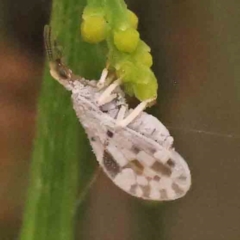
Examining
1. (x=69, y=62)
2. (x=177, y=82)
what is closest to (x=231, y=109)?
(x=177, y=82)

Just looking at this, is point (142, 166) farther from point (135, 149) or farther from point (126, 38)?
point (126, 38)

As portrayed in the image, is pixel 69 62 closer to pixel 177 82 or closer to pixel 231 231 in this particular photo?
pixel 177 82

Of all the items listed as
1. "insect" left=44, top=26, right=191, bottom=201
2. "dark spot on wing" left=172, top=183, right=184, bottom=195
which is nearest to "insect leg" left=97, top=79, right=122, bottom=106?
"insect" left=44, top=26, right=191, bottom=201

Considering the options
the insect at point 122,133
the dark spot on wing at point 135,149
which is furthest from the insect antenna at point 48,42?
the dark spot on wing at point 135,149

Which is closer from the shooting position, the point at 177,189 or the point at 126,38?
the point at 126,38

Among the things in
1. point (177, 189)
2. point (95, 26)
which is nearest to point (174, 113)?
point (177, 189)
